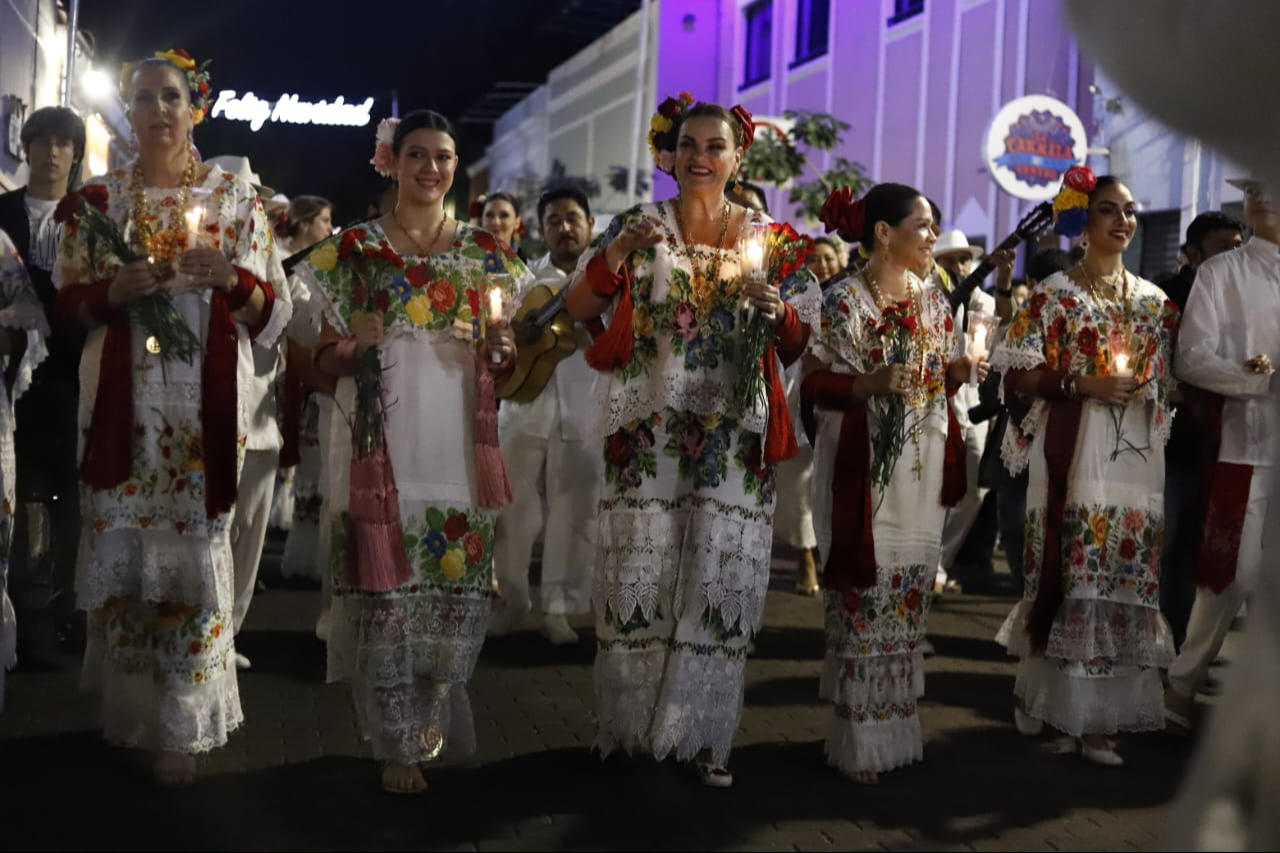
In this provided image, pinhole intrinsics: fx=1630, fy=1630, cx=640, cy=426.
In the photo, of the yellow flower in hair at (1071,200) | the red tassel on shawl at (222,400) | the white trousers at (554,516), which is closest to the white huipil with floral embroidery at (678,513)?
the red tassel on shawl at (222,400)

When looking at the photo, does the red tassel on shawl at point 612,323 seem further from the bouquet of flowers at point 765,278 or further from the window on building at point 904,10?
the window on building at point 904,10

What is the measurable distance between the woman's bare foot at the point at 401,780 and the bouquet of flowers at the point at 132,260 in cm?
141

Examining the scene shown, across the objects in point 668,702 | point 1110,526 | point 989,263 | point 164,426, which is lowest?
point 668,702

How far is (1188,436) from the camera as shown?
7141mm

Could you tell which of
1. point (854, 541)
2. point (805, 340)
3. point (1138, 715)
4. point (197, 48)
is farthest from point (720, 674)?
point (197, 48)

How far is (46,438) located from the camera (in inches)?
277

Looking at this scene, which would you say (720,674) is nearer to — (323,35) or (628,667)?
(628,667)

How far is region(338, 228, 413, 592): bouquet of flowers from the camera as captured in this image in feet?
16.3

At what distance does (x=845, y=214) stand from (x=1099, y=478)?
1325 mm

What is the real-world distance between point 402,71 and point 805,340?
721cm

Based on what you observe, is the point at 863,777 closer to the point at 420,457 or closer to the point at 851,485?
the point at 851,485

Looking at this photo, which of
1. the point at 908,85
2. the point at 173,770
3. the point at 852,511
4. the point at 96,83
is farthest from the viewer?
the point at 908,85

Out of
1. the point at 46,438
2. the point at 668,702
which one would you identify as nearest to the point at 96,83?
the point at 46,438

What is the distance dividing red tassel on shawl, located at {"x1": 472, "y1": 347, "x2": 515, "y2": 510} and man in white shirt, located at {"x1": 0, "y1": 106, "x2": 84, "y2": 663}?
225cm
